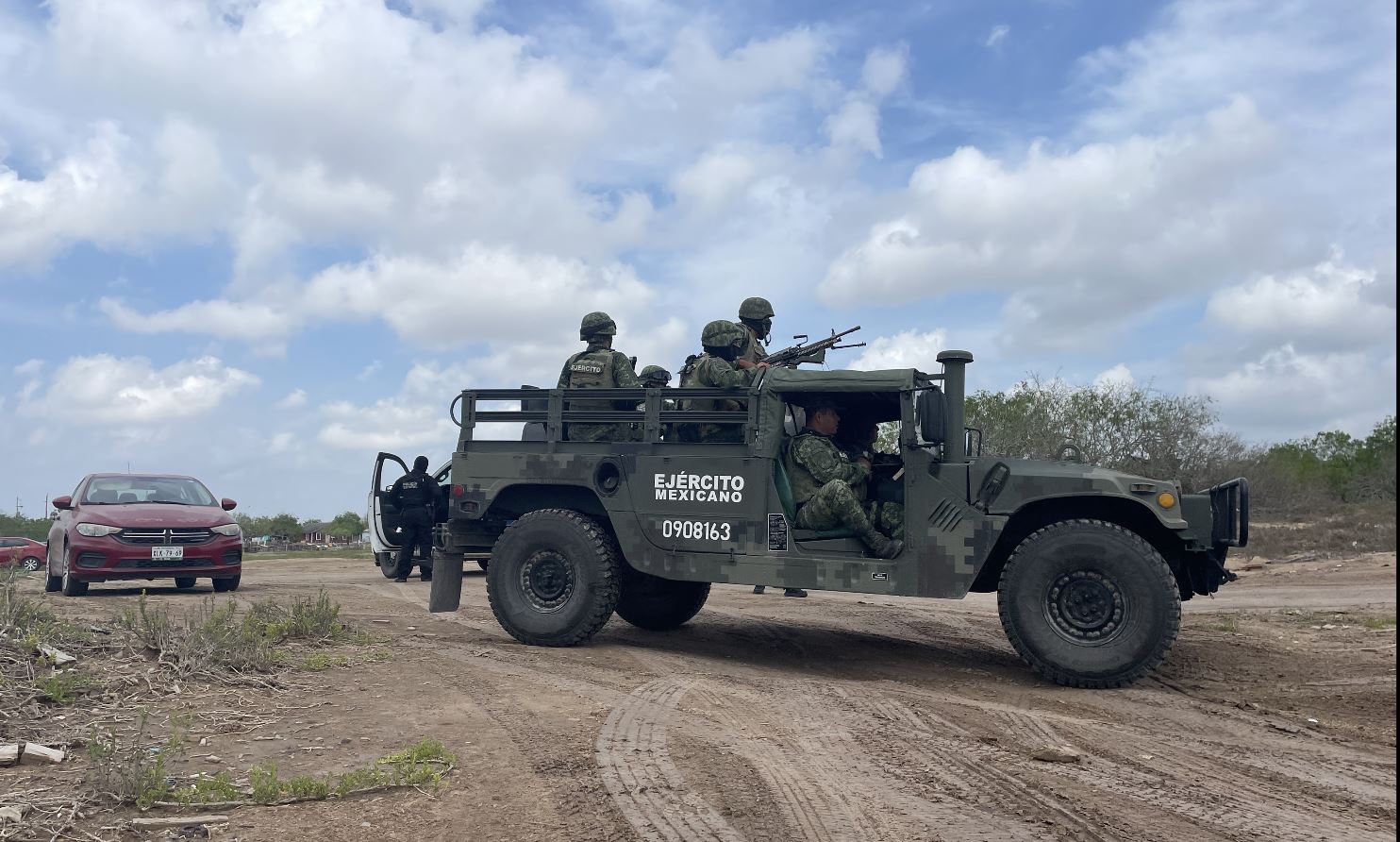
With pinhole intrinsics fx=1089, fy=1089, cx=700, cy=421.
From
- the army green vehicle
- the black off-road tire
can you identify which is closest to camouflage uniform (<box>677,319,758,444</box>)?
the army green vehicle

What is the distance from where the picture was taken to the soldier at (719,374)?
8008 millimetres

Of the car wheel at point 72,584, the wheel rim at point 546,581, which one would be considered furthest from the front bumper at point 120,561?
the wheel rim at point 546,581

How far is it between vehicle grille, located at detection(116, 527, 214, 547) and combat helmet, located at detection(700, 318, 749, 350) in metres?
7.45

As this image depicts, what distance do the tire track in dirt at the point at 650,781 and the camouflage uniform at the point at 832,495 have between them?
6.19 ft

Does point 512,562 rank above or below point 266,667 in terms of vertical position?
above

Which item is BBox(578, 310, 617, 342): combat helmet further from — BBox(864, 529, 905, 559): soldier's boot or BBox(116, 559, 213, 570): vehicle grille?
BBox(116, 559, 213, 570): vehicle grille

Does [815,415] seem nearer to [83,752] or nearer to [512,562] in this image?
[512,562]

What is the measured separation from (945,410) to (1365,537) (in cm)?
1869

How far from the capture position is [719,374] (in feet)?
26.6

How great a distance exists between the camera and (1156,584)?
257 inches

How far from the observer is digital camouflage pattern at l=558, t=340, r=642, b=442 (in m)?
8.38

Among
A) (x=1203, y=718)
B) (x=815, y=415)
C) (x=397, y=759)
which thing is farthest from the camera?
(x=815, y=415)

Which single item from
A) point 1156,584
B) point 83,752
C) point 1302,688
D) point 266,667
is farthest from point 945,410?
point 83,752

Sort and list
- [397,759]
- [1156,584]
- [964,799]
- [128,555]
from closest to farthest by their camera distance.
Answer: [964,799], [397,759], [1156,584], [128,555]
